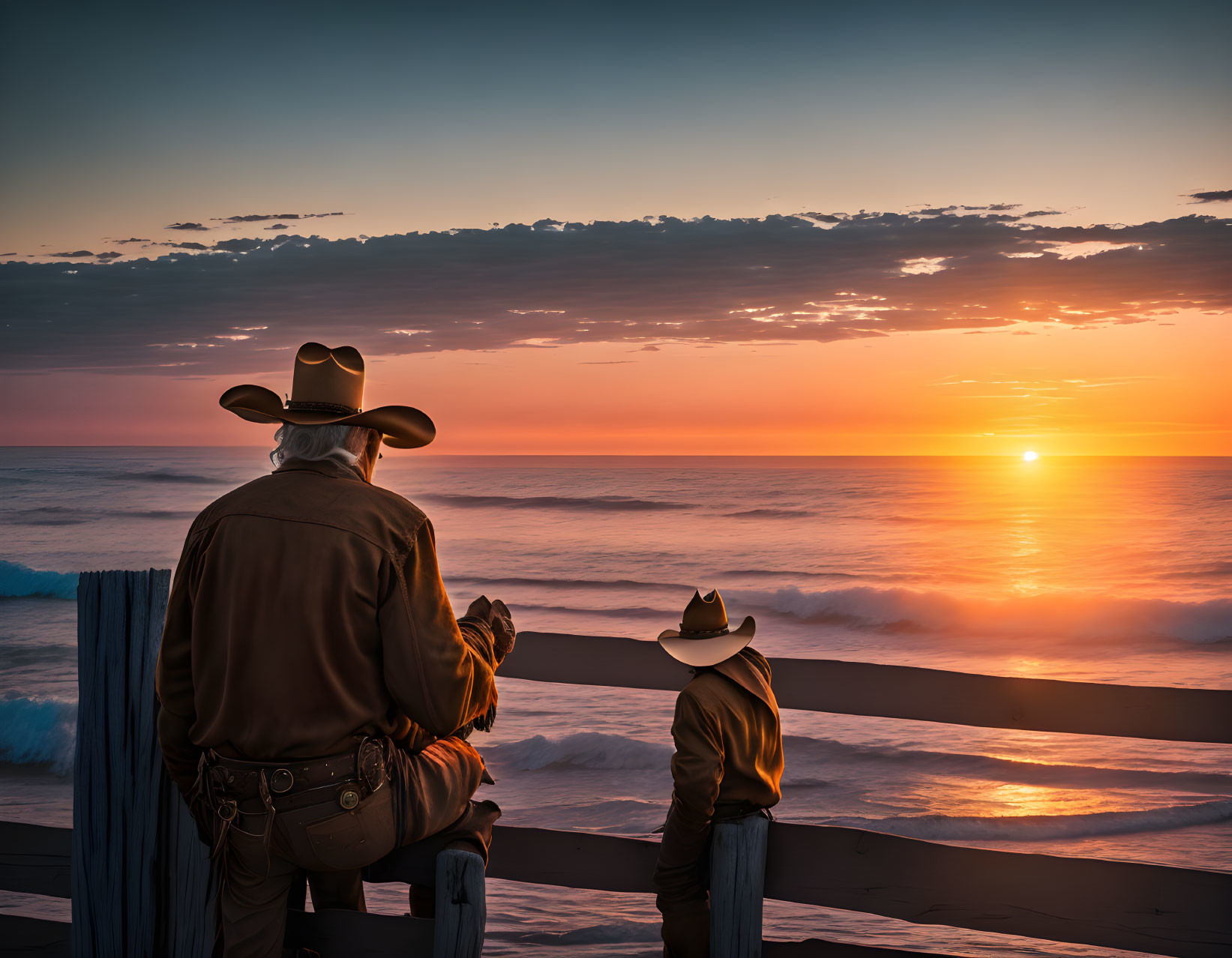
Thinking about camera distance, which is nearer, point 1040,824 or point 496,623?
point 496,623

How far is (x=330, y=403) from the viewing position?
2.07 meters

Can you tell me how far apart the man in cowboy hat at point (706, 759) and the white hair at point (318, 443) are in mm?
1011

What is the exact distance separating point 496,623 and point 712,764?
684 millimetres

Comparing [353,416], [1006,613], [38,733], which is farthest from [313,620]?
[1006,613]

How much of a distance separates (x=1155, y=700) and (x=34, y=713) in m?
9.88

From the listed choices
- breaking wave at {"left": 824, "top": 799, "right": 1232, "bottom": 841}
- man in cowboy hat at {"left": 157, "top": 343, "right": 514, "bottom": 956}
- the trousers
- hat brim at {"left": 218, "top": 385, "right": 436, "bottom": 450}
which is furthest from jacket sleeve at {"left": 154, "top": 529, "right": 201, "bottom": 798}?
breaking wave at {"left": 824, "top": 799, "right": 1232, "bottom": 841}

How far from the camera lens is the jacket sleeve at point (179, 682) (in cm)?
199

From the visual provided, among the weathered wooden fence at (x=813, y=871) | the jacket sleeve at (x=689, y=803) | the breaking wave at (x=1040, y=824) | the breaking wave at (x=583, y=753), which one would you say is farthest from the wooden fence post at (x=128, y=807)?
the breaking wave at (x=583, y=753)

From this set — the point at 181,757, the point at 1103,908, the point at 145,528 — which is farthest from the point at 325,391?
the point at 145,528

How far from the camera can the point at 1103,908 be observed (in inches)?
93.1

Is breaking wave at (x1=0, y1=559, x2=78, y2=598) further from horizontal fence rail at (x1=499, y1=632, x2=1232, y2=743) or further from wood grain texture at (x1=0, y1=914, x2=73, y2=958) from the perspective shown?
horizontal fence rail at (x1=499, y1=632, x2=1232, y2=743)

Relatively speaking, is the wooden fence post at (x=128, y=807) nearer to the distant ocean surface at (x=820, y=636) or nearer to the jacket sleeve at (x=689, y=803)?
the jacket sleeve at (x=689, y=803)

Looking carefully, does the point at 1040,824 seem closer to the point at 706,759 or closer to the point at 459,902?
the point at 706,759

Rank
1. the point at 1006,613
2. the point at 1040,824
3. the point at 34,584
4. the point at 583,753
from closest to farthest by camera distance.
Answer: the point at 1040,824
the point at 583,753
the point at 34,584
the point at 1006,613
